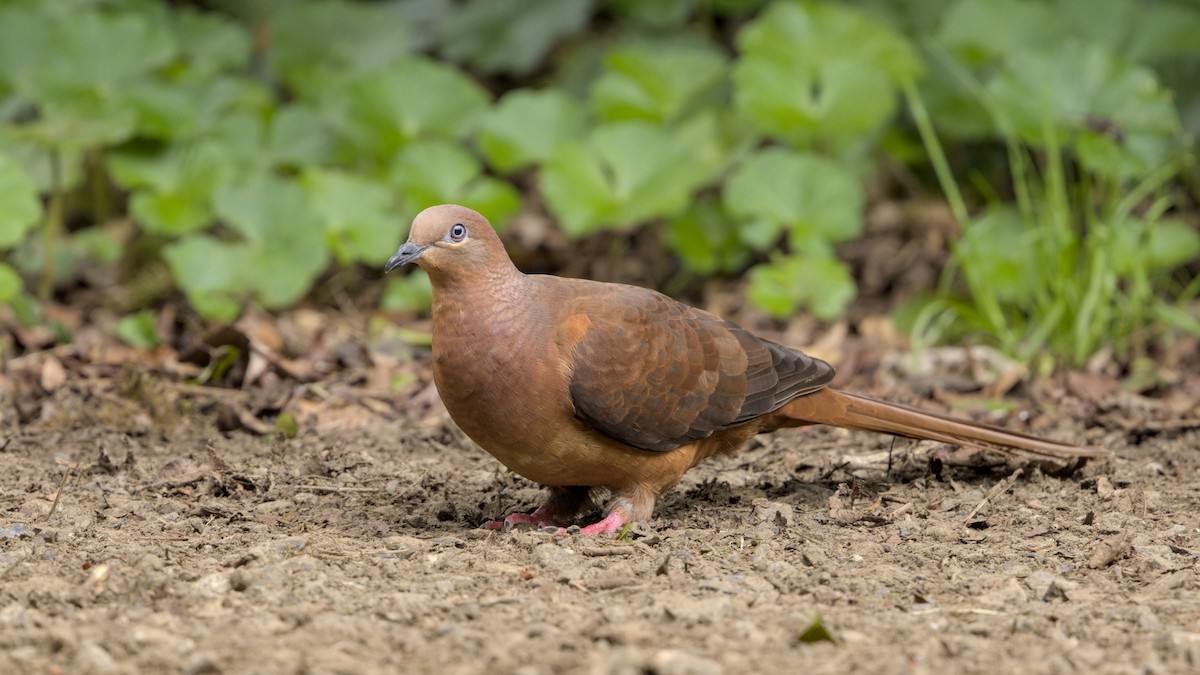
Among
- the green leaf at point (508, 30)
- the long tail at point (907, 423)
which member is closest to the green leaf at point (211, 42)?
the green leaf at point (508, 30)

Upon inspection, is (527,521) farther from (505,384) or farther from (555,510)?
(505,384)

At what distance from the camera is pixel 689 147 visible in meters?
7.41

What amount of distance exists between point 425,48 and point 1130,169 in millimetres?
4463

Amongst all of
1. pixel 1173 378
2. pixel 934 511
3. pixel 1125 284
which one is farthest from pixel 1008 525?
pixel 1125 284

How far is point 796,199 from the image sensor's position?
23.9 ft

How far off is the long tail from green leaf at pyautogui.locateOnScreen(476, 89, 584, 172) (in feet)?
10.6

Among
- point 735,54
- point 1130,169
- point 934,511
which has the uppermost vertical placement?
point 735,54

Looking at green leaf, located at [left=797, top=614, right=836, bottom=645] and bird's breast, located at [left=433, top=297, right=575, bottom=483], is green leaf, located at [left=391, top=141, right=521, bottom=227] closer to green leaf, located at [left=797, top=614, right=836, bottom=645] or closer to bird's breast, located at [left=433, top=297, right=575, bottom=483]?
bird's breast, located at [left=433, top=297, right=575, bottom=483]

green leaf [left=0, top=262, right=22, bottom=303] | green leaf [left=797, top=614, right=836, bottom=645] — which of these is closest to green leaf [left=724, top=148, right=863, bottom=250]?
green leaf [left=0, top=262, right=22, bottom=303]

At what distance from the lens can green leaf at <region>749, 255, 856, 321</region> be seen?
6961 millimetres

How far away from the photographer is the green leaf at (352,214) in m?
7.15

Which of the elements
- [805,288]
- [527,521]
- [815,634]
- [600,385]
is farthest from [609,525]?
[805,288]

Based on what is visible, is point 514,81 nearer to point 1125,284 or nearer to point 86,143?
point 86,143

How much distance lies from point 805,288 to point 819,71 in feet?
4.11
